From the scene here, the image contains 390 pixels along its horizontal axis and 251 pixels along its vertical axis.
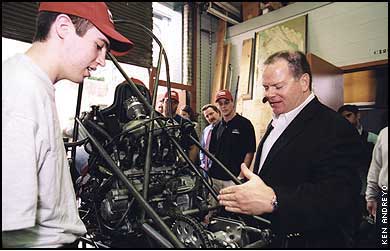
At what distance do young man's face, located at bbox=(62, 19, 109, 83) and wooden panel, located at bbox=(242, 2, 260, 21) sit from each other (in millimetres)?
726

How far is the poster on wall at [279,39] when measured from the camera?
996 mm

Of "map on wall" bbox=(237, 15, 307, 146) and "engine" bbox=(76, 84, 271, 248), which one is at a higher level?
"map on wall" bbox=(237, 15, 307, 146)

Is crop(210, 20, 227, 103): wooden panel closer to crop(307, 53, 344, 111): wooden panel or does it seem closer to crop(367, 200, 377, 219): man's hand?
crop(307, 53, 344, 111): wooden panel

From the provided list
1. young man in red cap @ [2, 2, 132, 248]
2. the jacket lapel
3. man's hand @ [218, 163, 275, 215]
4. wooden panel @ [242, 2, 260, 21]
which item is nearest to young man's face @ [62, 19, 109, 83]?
young man in red cap @ [2, 2, 132, 248]

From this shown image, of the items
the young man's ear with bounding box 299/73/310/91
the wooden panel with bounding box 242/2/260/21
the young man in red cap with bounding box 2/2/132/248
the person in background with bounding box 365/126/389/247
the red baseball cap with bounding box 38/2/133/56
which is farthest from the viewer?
the wooden panel with bounding box 242/2/260/21

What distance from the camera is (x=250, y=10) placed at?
1.15 m

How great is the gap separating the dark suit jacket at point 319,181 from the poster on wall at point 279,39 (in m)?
0.26

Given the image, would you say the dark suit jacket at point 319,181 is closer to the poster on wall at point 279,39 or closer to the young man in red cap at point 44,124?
the poster on wall at point 279,39

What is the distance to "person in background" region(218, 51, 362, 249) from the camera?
2.35 feet

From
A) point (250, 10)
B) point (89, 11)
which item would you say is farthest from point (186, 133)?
point (250, 10)

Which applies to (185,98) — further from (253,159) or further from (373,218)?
(373,218)

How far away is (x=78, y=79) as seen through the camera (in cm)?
60

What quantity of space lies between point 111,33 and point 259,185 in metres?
0.53

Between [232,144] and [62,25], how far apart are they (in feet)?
2.03
